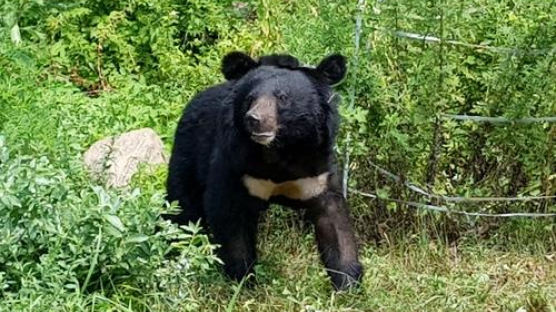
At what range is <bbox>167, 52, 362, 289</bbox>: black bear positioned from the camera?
529cm

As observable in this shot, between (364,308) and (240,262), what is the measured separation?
2.05 ft

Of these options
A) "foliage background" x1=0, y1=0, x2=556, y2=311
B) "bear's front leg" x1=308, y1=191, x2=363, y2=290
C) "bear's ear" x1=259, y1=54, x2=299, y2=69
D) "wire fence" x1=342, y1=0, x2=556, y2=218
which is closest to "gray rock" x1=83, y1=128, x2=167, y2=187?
"foliage background" x1=0, y1=0, x2=556, y2=311

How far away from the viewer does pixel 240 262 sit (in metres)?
5.56

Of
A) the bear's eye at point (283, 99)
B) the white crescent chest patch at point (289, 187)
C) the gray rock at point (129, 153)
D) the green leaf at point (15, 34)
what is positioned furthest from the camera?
the green leaf at point (15, 34)

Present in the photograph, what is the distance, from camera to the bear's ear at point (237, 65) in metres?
5.55

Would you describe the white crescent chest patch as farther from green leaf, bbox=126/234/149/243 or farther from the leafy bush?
green leaf, bbox=126/234/149/243

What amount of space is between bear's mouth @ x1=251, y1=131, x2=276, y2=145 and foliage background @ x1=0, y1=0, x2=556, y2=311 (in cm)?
46

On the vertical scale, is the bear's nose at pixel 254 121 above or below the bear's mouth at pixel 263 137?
above

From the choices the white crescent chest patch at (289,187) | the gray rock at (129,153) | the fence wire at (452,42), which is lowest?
the gray rock at (129,153)

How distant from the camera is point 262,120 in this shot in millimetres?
5141

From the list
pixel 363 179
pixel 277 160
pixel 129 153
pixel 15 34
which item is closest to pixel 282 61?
pixel 277 160

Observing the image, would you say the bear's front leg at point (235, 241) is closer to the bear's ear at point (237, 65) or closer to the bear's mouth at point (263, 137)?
the bear's mouth at point (263, 137)

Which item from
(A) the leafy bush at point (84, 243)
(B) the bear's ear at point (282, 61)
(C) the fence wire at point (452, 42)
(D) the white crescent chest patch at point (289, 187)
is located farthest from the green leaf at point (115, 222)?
(C) the fence wire at point (452, 42)

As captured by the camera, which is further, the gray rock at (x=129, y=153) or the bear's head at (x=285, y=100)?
the gray rock at (x=129, y=153)
